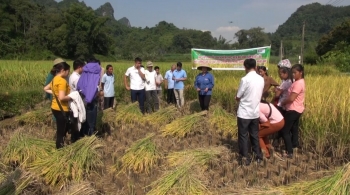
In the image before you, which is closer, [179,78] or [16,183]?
[16,183]

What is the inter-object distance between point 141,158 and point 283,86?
231 cm

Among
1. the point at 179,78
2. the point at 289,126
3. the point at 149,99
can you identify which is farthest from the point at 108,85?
the point at 289,126

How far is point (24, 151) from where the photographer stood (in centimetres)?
425

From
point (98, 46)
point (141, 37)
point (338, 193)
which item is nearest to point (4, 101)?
point (338, 193)

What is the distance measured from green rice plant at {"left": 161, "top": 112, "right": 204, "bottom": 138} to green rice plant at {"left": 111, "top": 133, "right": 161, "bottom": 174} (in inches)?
55.2

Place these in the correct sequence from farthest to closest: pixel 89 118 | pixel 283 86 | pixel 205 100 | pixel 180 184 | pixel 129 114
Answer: pixel 205 100 → pixel 129 114 → pixel 89 118 → pixel 283 86 → pixel 180 184

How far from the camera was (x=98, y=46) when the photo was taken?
43.2 meters

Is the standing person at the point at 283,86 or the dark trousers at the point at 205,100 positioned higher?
the standing person at the point at 283,86

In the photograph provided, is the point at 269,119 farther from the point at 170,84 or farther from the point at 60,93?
the point at 170,84

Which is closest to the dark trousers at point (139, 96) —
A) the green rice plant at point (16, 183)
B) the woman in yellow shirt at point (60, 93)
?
the woman in yellow shirt at point (60, 93)

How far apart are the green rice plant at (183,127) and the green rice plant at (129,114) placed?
1.07 m

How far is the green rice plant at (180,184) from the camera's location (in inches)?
124

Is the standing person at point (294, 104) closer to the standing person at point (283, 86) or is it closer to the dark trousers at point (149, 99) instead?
the standing person at point (283, 86)

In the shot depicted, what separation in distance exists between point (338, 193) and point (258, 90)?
1.72 metres
